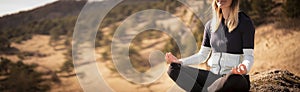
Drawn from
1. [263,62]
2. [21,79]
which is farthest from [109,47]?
[263,62]

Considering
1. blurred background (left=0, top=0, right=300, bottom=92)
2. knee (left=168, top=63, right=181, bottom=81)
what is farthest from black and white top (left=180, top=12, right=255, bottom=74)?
blurred background (left=0, top=0, right=300, bottom=92)

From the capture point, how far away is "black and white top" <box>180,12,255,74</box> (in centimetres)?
259

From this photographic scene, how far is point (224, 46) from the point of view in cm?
273

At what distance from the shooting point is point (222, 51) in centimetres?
275


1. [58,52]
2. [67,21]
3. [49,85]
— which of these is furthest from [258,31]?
[67,21]

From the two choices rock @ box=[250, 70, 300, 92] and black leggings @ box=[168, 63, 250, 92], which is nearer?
black leggings @ box=[168, 63, 250, 92]

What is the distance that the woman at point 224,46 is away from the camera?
260cm

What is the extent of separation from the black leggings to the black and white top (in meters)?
0.07

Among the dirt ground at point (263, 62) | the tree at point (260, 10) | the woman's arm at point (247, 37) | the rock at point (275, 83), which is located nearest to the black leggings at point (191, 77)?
the woman's arm at point (247, 37)

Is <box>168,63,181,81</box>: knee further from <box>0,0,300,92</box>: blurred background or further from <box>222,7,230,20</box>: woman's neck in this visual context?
<box>0,0,300,92</box>: blurred background

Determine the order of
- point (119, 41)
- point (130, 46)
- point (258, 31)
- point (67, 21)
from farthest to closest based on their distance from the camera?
point (67, 21)
point (119, 41)
point (130, 46)
point (258, 31)

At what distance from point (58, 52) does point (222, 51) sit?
15060mm

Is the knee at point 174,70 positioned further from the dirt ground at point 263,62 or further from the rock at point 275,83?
the dirt ground at point 263,62

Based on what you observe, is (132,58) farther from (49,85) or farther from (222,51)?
(222,51)
